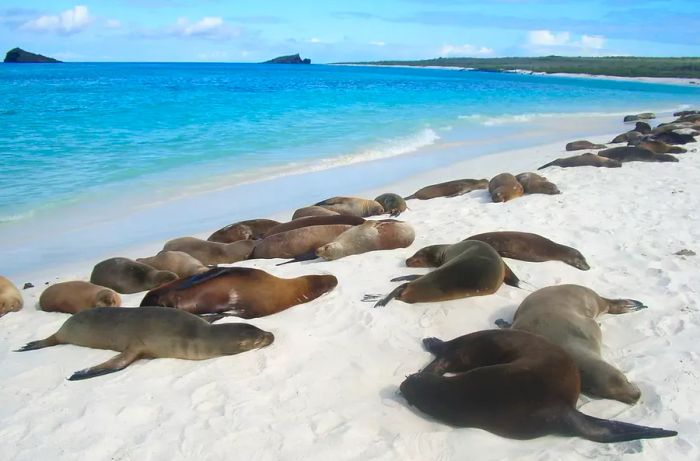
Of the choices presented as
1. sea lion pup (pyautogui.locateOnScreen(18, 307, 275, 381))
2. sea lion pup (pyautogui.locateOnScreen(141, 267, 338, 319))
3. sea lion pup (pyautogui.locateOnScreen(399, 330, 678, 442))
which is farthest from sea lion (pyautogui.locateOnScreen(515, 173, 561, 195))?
sea lion pup (pyautogui.locateOnScreen(18, 307, 275, 381))

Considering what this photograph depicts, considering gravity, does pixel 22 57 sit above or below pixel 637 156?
above

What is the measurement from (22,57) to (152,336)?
415 ft

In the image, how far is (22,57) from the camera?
363 ft

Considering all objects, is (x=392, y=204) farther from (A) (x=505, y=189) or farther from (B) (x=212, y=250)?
(B) (x=212, y=250)

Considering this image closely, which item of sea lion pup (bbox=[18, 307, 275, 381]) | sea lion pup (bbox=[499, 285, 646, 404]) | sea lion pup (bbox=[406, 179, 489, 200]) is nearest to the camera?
sea lion pup (bbox=[499, 285, 646, 404])

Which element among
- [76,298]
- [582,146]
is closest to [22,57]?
[582,146]

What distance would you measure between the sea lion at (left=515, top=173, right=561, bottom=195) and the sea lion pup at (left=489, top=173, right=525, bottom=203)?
0.14 m

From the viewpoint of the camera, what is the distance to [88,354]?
4.27 meters

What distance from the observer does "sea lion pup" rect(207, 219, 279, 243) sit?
293 inches

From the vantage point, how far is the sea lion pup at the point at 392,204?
28.5ft

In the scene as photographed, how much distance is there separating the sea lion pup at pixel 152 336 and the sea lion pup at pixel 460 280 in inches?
48.6

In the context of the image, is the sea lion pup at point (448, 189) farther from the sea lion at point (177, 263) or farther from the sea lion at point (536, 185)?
the sea lion at point (177, 263)

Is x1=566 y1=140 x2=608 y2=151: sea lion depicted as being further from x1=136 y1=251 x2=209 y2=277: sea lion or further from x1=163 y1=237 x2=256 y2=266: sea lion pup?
x1=136 y1=251 x2=209 y2=277: sea lion

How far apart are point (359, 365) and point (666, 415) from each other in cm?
179
